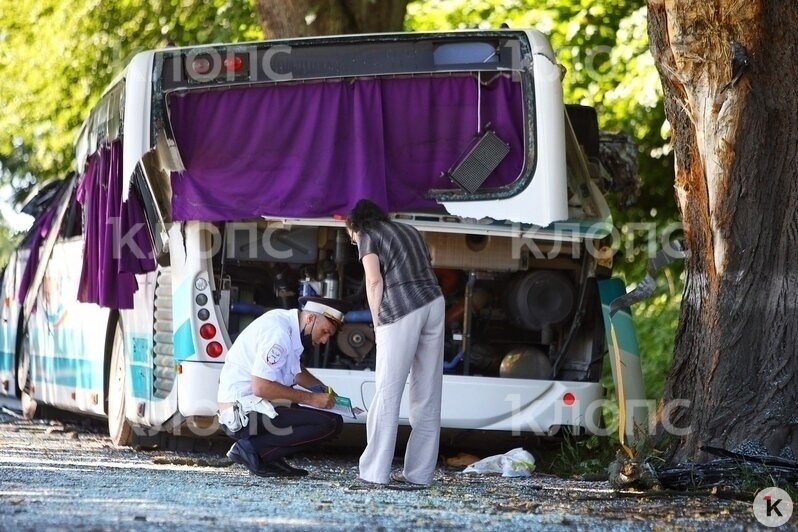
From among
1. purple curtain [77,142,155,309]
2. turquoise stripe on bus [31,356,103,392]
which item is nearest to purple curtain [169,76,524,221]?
purple curtain [77,142,155,309]

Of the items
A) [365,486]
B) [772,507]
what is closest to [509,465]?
[365,486]

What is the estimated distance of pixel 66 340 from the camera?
41.8 feet

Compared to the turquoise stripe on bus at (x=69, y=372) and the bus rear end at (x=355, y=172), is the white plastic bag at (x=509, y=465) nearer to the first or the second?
the bus rear end at (x=355, y=172)

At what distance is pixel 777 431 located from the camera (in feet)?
27.6

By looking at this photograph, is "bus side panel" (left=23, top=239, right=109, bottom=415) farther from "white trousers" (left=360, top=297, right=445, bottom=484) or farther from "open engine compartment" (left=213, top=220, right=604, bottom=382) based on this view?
"white trousers" (left=360, top=297, right=445, bottom=484)

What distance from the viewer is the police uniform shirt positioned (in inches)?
351

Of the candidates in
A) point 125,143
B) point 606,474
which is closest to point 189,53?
point 125,143

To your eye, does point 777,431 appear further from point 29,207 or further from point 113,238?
point 29,207

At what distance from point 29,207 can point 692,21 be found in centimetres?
774

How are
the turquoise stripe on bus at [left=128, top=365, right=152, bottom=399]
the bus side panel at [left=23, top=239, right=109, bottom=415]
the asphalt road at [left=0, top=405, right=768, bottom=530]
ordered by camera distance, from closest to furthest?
the asphalt road at [left=0, top=405, right=768, bottom=530], the turquoise stripe on bus at [left=128, top=365, right=152, bottom=399], the bus side panel at [left=23, top=239, right=109, bottom=415]

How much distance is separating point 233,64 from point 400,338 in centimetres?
256

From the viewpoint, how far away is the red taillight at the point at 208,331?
1009 centimetres

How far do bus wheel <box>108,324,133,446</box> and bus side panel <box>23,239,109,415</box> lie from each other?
13cm

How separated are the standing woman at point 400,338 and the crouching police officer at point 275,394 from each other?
51 centimetres
